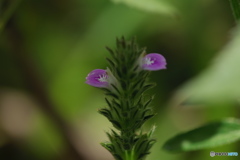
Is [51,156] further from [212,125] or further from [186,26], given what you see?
[212,125]

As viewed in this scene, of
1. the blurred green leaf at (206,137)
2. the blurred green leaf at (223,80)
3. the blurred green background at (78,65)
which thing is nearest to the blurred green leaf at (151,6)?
the blurred green background at (78,65)

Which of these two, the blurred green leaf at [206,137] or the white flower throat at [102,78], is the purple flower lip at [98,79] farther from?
the blurred green leaf at [206,137]

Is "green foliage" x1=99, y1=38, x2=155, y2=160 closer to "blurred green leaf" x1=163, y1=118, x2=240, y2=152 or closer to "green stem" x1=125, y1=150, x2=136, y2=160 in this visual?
"green stem" x1=125, y1=150, x2=136, y2=160

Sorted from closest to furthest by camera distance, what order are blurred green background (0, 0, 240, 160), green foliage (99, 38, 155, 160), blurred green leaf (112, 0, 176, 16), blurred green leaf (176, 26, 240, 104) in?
blurred green leaf (176, 26, 240, 104) < green foliage (99, 38, 155, 160) < blurred green leaf (112, 0, 176, 16) < blurred green background (0, 0, 240, 160)

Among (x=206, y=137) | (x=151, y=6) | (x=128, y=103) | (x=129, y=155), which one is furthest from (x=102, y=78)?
(x=151, y=6)

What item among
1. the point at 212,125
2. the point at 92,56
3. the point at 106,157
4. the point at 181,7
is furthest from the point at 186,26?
the point at 212,125

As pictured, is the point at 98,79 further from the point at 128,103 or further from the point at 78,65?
the point at 78,65

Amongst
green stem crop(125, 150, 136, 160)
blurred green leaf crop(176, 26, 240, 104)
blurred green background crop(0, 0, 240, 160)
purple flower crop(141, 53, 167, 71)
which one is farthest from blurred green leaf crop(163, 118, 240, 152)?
blurred green background crop(0, 0, 240, 160)
